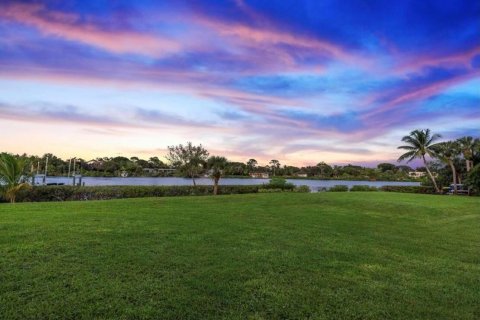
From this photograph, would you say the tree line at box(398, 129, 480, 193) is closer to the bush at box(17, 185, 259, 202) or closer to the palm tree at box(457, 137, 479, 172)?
the palm tree at box(457, 137, 479, 172)

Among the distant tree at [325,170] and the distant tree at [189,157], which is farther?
the distant tree at [325,170]

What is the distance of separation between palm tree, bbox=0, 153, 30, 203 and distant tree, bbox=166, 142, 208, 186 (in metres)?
21.1

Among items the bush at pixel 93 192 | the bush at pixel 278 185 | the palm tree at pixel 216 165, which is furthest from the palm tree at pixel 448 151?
the bush at pixel 93 192

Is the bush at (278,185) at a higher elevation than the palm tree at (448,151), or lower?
lower

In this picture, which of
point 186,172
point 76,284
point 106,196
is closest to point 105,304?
point 76,284

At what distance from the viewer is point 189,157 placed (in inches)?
1534

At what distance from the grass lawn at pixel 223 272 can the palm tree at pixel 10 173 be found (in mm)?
9291

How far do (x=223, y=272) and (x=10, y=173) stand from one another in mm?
16524

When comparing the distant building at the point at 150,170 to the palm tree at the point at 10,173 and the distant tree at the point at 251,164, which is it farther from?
the palm tree at the point at 10,173

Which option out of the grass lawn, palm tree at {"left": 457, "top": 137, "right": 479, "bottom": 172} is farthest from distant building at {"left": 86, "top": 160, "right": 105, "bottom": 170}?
the grass lawn

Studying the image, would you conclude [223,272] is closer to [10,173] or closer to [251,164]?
[10,173]

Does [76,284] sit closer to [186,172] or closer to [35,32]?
[35,32]

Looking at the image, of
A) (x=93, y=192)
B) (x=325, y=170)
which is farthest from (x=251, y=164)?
(x=93, y=192)

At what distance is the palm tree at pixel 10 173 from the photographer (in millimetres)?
17422
